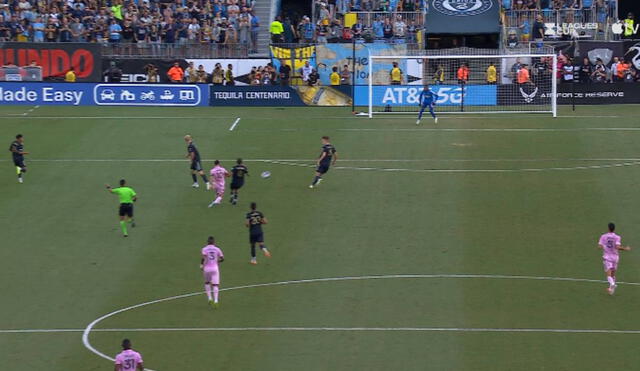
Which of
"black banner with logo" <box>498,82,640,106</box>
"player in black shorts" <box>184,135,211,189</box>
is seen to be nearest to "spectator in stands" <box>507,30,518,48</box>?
"black banner with logo" <box>498,82,640,106</box>

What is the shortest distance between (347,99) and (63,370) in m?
36.7

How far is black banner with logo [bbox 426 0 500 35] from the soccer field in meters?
12.9

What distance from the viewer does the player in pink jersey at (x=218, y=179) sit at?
41500mm

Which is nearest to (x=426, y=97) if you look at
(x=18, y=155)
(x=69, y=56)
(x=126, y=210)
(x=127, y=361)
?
(x=18, y=155)

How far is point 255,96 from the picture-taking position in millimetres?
63031

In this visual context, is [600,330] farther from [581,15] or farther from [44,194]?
[581,15]

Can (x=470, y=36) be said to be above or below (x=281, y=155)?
above

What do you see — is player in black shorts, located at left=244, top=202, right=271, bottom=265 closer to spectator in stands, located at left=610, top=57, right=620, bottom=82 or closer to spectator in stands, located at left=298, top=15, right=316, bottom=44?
spectator in stands, located at left=610, top=57, right=620, bottom=82

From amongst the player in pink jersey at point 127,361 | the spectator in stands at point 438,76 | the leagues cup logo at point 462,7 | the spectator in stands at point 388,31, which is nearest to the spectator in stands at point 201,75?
the spectator in stands at point 388,31

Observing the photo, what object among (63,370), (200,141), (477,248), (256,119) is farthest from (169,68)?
(63,370)

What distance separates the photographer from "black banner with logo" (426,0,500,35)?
2763 inches

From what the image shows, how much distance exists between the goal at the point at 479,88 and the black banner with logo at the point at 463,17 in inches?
289

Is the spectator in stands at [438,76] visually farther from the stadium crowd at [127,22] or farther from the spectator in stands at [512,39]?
the stadium crowd at [127,22]

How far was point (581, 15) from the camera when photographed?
6962 centimetres
